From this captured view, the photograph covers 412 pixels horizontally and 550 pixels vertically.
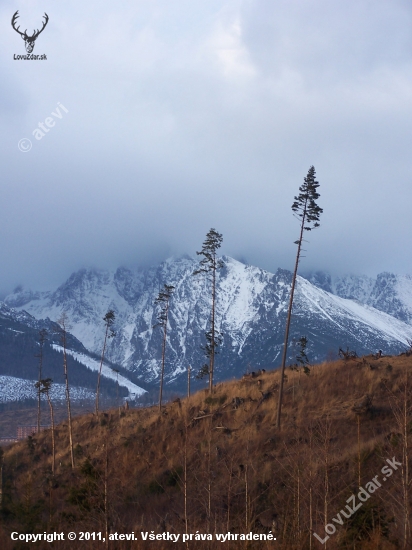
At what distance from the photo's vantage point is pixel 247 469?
17.8 m

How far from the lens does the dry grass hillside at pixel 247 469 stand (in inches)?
620

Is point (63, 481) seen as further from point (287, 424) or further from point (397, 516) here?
point (397, 516)

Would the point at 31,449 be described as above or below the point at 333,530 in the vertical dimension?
below

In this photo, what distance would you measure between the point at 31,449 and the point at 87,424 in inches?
209

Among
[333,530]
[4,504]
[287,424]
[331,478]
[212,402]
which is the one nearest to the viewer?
[333,530]

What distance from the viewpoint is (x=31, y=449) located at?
47188 millimetres

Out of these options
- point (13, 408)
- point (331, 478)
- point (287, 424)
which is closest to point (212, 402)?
point (287, 424)

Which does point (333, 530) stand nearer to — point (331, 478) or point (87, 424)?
point (331, 478)

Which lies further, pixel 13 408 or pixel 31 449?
pixel 13 408

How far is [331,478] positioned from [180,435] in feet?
44.4

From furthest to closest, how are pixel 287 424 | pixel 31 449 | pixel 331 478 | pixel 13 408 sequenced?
pixel 13 408
pixel 31 449
pixel 287 424
pixel 331 478

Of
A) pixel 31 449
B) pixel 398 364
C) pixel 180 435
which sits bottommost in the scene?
pixel 31 449

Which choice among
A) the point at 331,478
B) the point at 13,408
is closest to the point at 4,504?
the point at 331,478

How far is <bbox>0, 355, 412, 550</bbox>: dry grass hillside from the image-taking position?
15758 mm
